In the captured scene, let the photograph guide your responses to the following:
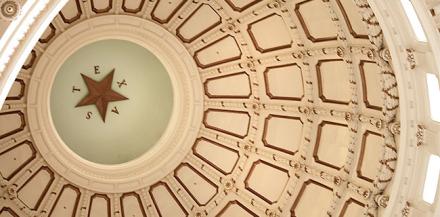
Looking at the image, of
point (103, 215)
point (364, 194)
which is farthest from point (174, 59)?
point (364, 194)

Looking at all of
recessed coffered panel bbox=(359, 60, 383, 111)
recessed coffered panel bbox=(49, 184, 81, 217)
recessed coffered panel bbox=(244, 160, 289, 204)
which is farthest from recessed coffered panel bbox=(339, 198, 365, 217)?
recessed coffered panel bbox=(49, 184, 81, 217)

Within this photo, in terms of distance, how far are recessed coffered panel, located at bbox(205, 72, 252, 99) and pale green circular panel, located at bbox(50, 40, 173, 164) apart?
58.2 inches

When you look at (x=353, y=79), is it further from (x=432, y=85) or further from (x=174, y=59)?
(x=174, y=59)

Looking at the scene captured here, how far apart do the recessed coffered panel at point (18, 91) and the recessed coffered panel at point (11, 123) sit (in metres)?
0.49

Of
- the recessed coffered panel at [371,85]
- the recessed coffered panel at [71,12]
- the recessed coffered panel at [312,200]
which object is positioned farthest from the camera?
the recessed coffered panel at [71,12]

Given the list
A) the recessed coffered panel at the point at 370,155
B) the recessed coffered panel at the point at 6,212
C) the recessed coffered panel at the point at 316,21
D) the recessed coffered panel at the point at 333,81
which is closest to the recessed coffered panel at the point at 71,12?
the recessed coffered panel at the point at 6,212

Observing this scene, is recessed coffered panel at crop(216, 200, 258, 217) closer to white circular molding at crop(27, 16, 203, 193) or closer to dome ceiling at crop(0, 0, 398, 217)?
dome ceiling at crop(0, 0, 398, 217)

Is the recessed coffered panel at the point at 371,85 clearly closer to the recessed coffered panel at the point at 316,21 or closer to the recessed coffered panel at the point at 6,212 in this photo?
the recessed coffered panel at the point at 316,21

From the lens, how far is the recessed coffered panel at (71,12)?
758 inches

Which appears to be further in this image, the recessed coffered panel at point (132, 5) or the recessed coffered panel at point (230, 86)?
the recessed coffered panel at point (230, 86)

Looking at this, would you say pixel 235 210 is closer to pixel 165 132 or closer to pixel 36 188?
pixel 165 132

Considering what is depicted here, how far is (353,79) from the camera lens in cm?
1745

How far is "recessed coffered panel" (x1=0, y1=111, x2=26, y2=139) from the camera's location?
20.1m

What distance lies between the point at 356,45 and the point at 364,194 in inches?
152
